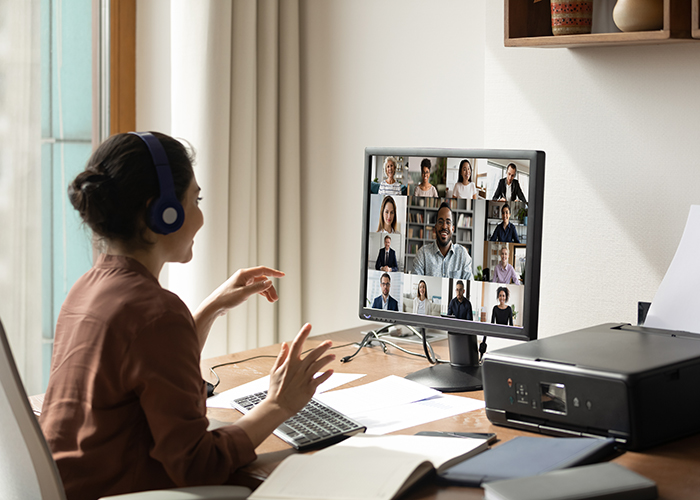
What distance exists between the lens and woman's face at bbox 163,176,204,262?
1249 mm

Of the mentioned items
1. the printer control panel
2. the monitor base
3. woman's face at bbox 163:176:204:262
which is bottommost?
the monitor base

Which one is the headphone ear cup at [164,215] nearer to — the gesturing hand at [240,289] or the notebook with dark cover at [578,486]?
the gesturing hand at [240,289]

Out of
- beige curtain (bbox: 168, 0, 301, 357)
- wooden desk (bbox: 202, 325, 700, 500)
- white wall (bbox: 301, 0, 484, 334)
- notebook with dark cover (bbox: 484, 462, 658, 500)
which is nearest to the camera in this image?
notebook with dark cover (bbox: 484, 462, 658, 500)

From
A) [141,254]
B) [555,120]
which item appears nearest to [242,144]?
[555,120]

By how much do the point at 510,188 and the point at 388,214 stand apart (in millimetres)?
285

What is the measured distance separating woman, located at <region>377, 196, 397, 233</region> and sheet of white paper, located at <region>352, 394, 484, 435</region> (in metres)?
0.37

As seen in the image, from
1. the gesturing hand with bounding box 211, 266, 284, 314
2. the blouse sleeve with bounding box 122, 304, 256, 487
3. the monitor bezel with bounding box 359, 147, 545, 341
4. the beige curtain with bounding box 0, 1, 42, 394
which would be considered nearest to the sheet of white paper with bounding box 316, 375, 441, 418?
the monitor bezel with bounding box 359, 147, 545, 341

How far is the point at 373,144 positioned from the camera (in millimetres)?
2301

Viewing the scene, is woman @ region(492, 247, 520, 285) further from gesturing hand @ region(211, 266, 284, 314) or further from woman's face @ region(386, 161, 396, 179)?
gesturing hand @ region(211, 266, 284, 314)

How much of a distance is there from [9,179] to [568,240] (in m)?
1.49

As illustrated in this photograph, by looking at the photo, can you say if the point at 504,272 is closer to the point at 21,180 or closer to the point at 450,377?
the point at 450,377

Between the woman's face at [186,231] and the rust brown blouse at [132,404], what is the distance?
11cm

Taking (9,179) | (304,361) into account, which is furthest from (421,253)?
(9,179)

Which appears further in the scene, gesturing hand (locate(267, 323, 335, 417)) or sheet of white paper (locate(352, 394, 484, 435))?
sheet of white paper (locate(352, 394, 484, 435))
